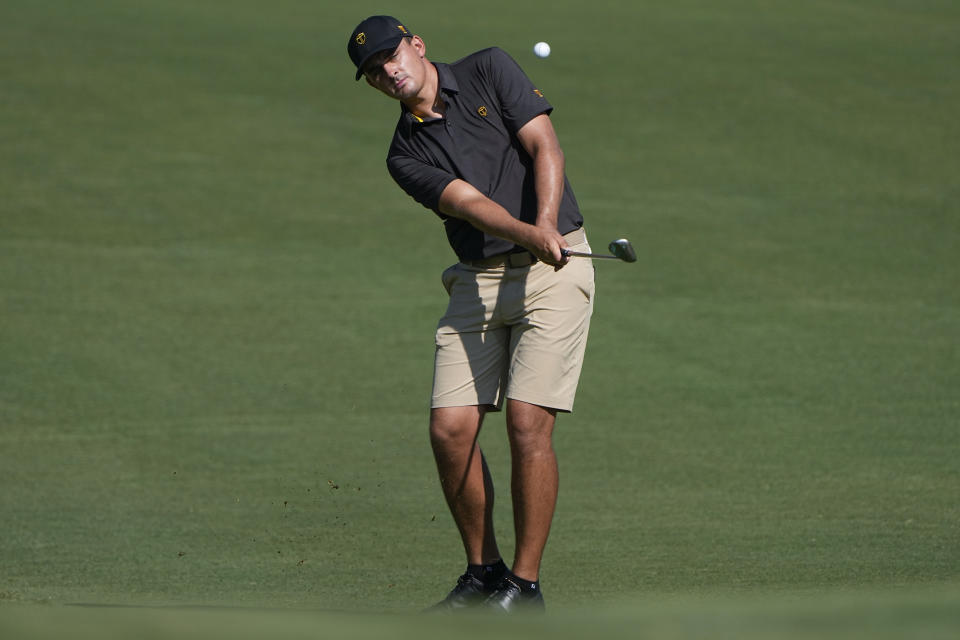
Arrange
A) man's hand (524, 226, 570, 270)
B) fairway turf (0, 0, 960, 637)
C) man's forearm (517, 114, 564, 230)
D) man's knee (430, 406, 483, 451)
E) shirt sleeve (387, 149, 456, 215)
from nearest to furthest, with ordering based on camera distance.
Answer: man's hand (524, 226, 570, 270)
man's forearm (517, 114, 564, 230)
shirt sleeve (387, 149, 456, 215)
man's knee (430, 406, 483, 451)
fairway turf (0, 0, 960, 637)

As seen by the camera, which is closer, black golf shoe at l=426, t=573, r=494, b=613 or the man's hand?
the man's hand

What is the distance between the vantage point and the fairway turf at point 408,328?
5906 mm

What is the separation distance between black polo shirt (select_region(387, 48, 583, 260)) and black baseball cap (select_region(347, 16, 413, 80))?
22 cm

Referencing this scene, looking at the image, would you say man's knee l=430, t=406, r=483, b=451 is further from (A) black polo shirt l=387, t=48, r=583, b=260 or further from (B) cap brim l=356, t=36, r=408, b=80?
(B) cap brim l=356, t=36, r=408, b=80

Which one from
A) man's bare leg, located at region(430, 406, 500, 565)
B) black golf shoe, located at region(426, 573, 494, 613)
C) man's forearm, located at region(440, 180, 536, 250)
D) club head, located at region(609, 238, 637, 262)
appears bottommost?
black golf shoe, located at region(426, 573, 494, 613)

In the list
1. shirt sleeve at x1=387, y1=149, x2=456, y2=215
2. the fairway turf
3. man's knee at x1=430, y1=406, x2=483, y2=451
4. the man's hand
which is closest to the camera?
the man's hand

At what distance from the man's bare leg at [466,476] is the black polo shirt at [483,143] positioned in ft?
1.93

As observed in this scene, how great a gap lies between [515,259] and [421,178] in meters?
0.44

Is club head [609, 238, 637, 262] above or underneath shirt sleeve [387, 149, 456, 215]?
underneath

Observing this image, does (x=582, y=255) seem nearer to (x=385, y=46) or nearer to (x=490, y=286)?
(x=490, y=286)

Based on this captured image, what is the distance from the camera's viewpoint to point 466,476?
16.0ft

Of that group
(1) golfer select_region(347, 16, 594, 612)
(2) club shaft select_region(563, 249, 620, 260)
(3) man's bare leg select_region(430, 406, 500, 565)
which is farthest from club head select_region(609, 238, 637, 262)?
(3) man's bare leg select_region(430, 406, 500, 565)

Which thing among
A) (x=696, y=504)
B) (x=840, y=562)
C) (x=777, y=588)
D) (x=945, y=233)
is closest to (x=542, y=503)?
(x=777, y=588)

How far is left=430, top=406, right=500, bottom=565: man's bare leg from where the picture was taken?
15.9 ft
